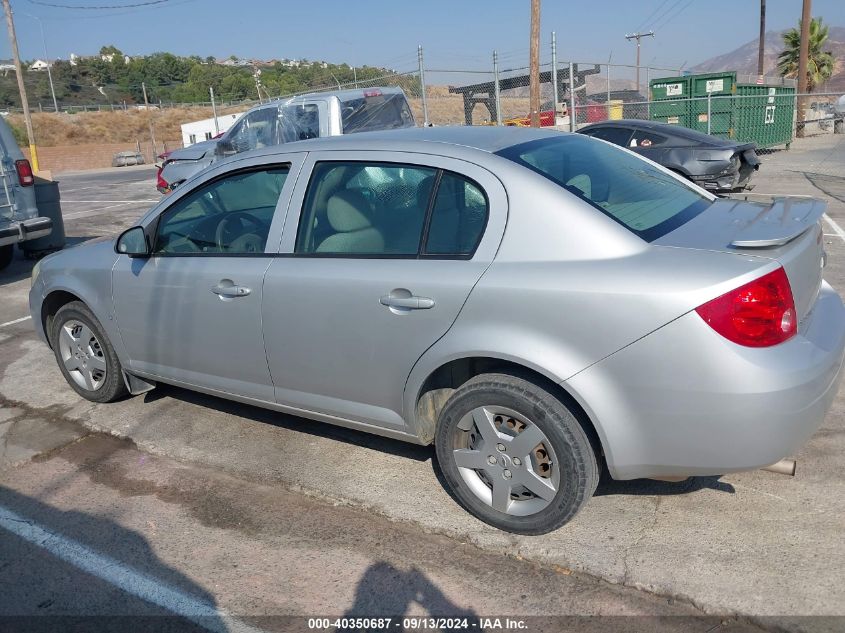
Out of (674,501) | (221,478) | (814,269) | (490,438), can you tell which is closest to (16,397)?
(221,478)

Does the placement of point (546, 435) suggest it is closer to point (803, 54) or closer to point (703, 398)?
point (703, 398)

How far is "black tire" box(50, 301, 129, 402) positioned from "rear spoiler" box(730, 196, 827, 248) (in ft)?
12.4

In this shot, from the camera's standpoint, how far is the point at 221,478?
159 inches

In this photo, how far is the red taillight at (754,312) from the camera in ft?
8.79

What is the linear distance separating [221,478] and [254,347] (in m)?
0.74

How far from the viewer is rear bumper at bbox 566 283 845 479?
269cm

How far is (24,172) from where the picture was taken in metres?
9.45

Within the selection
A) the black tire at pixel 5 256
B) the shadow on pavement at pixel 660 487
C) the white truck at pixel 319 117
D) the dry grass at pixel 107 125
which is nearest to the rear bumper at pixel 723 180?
the white truck at pixel 319 117

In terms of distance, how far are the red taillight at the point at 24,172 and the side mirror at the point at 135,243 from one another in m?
6.08

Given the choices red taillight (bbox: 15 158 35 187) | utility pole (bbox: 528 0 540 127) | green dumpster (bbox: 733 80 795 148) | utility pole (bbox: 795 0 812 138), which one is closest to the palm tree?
utility pole (bbox: 795 0 812 138)

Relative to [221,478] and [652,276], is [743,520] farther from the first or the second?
[221,478]

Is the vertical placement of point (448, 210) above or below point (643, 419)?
above

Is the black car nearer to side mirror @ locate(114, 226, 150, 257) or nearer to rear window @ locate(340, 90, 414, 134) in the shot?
rear window @ locate(340, 90, 414, 134)

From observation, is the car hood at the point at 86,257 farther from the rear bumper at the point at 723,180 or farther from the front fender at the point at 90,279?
the rear bumper at the point at 723,180
